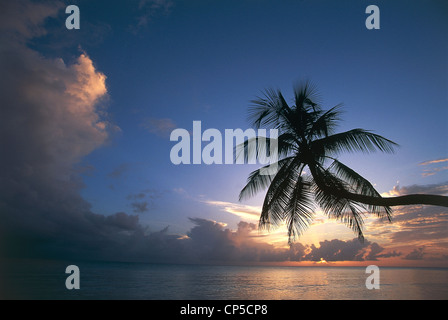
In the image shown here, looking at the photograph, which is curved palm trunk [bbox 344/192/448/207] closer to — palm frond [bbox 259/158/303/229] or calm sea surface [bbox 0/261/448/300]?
palm frond [bbox 259/158/303/229]

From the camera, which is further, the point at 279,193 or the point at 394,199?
the point at 279,193

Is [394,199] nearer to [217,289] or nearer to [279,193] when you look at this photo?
[279,193]

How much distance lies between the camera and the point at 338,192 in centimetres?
596

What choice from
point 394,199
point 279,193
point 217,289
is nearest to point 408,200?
point 394,199

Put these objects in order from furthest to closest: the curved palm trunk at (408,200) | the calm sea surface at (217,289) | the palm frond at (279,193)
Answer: the calm sea surface at (217,289) → the palm frond at (279,193) → the curved palm trunk at (408,200)

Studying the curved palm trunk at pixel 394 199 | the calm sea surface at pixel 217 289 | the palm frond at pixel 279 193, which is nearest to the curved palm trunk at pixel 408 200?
the curved palm trunk at pixel 394 199

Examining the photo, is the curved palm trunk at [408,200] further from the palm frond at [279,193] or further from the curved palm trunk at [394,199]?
the palm frond at [279,193]

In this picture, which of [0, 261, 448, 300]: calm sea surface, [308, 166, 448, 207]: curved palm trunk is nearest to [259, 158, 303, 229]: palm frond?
[308, 166, 448, 207]: curved palm trunk

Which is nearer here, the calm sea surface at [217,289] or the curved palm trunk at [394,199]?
the curved palm trunk at [394,199]

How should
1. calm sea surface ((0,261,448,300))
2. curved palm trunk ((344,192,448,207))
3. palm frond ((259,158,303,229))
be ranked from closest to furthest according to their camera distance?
curved palm trunk ((344,192,448,207)), palm frond ((259,158,303,229)), calm sea surface ((0,261,448,300))

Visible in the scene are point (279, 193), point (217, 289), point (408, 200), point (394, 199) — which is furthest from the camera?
point (217, 289)

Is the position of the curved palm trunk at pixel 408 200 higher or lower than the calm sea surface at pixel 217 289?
higher
